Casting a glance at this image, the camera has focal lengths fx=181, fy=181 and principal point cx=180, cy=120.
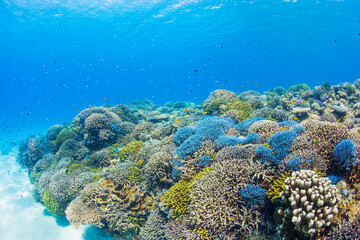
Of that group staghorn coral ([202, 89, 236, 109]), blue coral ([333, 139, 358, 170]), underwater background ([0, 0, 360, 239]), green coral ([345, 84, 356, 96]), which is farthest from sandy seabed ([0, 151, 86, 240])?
green coral ([345, 84, 356, 96])

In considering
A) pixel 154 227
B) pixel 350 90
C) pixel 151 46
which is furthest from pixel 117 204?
pixel 151 46

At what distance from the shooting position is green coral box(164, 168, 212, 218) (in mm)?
5148

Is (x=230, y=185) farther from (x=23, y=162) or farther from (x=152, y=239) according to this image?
(x=23, y=162)

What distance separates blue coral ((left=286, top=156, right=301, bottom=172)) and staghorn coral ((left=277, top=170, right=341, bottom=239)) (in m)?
0.78

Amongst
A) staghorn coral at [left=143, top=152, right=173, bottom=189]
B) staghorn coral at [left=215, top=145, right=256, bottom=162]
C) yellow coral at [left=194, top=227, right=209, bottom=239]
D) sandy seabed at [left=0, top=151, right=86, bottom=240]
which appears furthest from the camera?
sandy seabed at [left=0, top=151, right=86, bottom=240]

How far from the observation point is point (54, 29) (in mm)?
44406

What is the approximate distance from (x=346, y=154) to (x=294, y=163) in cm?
124

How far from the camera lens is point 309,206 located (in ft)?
9.81

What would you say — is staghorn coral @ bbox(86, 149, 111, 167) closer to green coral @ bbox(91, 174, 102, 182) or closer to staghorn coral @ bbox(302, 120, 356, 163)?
green coral @ bbox(91, 174, 102, 182)

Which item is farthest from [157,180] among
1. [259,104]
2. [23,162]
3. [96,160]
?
[23,162]

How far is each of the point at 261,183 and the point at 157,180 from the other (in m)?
3.92

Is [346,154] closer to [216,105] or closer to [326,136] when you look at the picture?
[326,136]

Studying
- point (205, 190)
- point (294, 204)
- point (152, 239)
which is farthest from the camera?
point (152, 239)

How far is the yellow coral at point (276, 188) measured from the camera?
3.95 metres
